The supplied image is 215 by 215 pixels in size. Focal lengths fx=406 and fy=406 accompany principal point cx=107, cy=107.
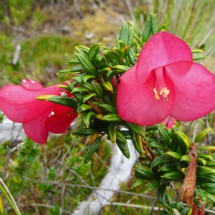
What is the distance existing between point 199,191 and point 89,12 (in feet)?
17.3

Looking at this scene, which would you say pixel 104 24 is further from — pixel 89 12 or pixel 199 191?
pixel 199 191

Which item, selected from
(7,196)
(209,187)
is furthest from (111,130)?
(7,196)

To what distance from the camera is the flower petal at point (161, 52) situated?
40.5 inches

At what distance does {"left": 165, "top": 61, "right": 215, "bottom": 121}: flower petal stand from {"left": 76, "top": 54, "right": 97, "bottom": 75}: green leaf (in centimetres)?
22

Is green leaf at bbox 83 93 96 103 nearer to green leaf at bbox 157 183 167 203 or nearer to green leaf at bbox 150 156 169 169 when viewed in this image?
green leaf at bbox 150 156 169 169

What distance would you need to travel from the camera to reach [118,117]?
3.80 ft

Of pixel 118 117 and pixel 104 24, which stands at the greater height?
pixel 118 117

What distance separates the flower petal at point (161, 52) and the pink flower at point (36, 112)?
301mm

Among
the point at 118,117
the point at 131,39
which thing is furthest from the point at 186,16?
the point at 118,117

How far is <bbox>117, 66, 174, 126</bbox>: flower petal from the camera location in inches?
42.5

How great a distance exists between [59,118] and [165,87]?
1.16ft

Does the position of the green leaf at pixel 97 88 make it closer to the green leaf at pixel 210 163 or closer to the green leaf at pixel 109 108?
the green leaf at pixel 109 108

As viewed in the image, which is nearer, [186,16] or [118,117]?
[118,117]

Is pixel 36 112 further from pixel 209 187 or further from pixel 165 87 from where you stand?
pixel 209 187
